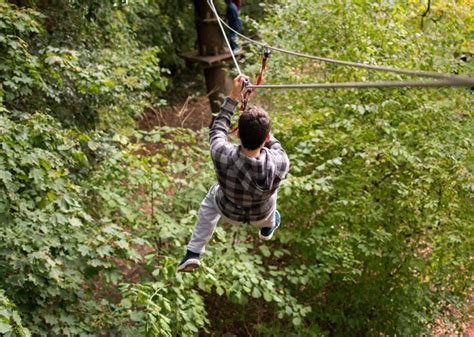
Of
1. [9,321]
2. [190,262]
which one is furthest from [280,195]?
[9,321]

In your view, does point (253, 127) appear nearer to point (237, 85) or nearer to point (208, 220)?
point (237, 85)

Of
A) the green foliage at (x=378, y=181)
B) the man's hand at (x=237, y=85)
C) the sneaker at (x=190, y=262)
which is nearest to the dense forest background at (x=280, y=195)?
the green foliage at (x=378, y=181)

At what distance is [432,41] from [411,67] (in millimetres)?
646

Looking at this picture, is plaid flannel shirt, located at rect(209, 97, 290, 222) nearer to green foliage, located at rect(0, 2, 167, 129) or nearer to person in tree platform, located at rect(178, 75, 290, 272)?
person in tree platform, located at rect(178, 75, 290, 272)

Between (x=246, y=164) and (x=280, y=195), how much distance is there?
8.20 ft

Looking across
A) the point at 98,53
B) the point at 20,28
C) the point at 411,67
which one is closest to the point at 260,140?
the point at 20,28

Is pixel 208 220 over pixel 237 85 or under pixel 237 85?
under

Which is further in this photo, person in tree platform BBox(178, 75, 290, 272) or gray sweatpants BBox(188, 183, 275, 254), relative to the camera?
gray sweatpants BBox(188, 183, 275, 254)

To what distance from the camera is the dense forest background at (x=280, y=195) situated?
4.34m

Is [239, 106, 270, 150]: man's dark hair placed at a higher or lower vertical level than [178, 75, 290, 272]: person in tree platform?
higher

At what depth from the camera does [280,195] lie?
5516mm

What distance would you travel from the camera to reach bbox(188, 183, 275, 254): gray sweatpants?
11.6 feet

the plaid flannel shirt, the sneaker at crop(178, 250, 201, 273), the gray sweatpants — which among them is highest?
the plaid flannel shirt

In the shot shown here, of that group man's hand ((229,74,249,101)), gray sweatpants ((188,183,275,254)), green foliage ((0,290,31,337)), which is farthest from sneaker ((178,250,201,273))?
man's hand ((229,74,249,101))
